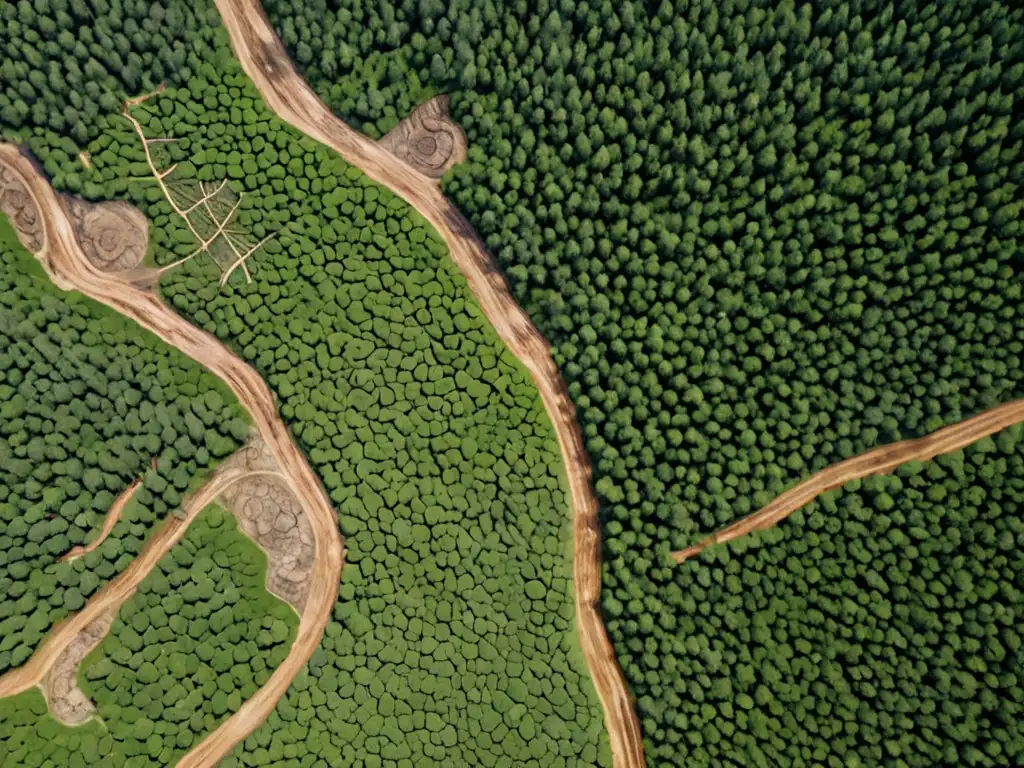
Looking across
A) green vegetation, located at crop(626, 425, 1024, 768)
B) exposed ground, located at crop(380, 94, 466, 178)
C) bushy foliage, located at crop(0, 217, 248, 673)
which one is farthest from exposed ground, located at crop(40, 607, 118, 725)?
exposed ground, located at crop(380, 94, 466, 178)

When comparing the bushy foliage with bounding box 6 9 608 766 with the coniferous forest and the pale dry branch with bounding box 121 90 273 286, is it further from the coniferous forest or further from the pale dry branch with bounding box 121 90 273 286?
the pale dry branch with bounding box 121 90 273 286

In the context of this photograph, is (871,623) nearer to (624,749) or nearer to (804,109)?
(624,749)

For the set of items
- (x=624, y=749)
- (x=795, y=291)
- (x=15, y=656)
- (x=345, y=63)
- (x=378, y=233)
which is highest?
(x=345, y=63)

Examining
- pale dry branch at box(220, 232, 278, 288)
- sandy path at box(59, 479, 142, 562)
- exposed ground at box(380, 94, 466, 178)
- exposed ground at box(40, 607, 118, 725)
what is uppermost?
exposed ground at box(380, 94, 466, 178)

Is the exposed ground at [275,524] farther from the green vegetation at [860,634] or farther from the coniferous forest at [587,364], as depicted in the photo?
the green vegetation at [860,634]

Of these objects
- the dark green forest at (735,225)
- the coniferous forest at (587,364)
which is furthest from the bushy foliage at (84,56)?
the dark green forest at (735,225)

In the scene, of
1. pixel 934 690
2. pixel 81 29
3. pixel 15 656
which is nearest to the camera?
pixel 934 690

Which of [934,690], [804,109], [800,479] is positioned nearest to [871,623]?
[934,690]
